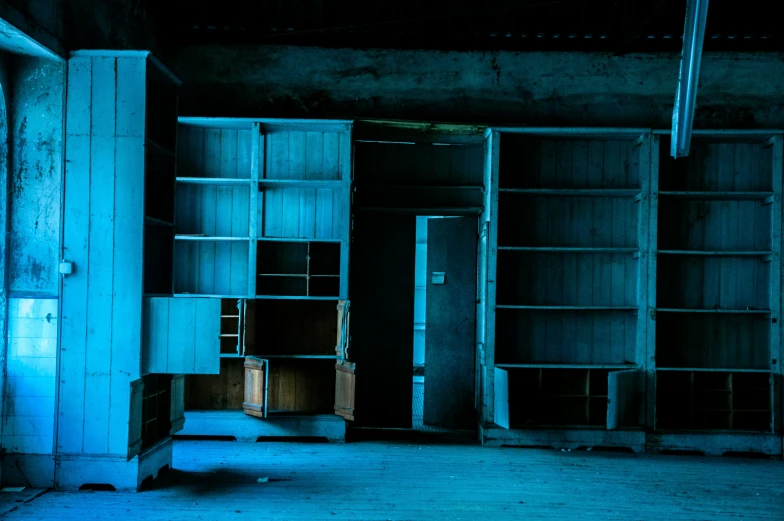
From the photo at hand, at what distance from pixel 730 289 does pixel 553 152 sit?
81.1 inches

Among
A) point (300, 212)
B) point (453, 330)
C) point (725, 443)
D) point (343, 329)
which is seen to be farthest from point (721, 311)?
point (300, 212)

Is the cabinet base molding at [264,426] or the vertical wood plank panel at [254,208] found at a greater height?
the vertical wood plank panel at [254,208]

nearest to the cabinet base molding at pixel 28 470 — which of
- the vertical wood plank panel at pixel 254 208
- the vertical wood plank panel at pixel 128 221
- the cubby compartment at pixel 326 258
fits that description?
the vertical wood plank panel at pixel 128 221

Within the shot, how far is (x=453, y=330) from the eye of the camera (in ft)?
21.1

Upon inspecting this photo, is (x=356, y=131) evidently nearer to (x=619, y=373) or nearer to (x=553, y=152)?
(x=553, y=152)

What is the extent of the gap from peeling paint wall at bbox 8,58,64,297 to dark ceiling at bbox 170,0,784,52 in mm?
2014

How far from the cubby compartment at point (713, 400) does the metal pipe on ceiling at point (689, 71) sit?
3044 mm

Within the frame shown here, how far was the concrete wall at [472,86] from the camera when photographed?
623 centimetres

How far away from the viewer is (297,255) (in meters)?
6.25

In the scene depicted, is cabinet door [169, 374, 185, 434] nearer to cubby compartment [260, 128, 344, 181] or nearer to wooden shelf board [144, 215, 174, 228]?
wooden shelf board [144, 215, 174, 228]

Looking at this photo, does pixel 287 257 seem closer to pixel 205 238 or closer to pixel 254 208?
pixel 254 208

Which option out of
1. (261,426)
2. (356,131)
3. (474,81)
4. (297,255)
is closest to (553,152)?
(474,81)

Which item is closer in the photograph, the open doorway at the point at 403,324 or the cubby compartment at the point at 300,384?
the cubby compartment at the point at 300,384

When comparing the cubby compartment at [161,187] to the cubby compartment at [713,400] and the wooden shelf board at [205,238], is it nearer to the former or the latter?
the wooden shelf board at [205,238]
